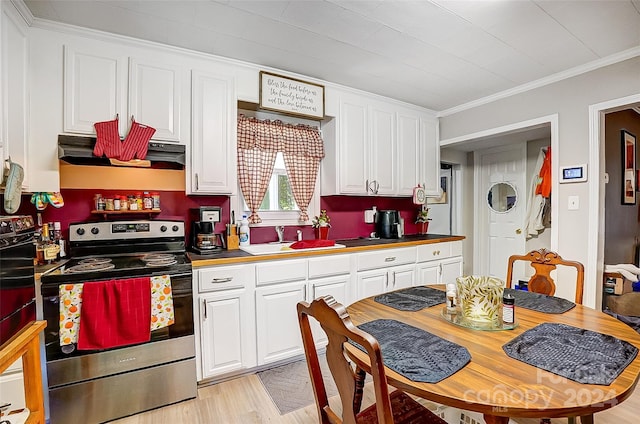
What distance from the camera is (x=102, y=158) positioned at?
2.03 m

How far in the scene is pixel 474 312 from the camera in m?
1.28

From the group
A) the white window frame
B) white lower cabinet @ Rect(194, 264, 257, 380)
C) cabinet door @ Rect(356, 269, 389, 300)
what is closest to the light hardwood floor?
white lower cabinet @ Rect(194, 264, 257, 380)

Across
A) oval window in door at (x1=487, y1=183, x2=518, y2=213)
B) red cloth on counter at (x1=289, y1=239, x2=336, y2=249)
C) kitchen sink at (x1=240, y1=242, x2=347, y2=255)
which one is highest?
oval window in door at (x1=487, y1=183, x2=518, y2=213)

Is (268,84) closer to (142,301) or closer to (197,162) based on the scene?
(197,162)

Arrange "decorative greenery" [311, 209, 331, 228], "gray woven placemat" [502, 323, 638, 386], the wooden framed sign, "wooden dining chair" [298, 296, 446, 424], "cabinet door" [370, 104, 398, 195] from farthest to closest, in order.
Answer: "cabinet door" [370, 104, 398, 195] < "decorative greenery" [311, 209, 331, 228] < the wooden framed sign < "gray woven placemat" [502, 323, 638, 386] < "wooden dining chair" [298, 296, 446, 424]

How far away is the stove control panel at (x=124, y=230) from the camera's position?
6.70 ft

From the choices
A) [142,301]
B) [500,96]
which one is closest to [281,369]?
[142,301]

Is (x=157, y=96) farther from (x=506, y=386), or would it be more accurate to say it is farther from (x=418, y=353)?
(x=506, y=386)

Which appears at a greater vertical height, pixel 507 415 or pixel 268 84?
pixel 268 84

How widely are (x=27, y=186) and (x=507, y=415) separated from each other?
2536 millimetres

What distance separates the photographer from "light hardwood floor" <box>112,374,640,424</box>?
175 centimetres

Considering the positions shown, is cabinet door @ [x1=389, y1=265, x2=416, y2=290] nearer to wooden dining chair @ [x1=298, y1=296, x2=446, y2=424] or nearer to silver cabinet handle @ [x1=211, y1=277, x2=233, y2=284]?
silver cabinet handle @ [x1=211, y1=277, x2=233, y2=284]

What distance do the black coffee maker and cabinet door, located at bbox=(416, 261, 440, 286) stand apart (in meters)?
1.88

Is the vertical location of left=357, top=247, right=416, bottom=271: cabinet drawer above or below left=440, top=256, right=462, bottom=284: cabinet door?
above
